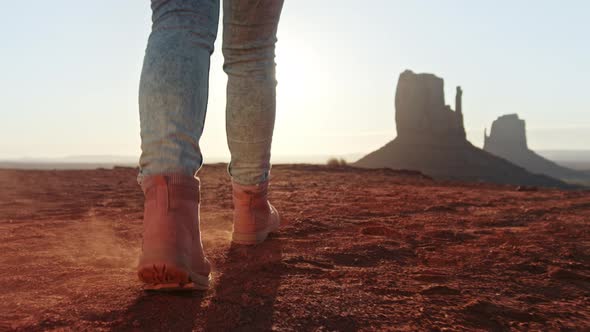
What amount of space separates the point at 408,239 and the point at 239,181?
25.0 inches

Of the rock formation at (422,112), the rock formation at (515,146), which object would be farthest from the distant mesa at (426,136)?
the rock formation at (515,146)

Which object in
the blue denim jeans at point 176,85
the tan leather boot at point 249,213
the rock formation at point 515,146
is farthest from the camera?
the rock formation at point 515,146

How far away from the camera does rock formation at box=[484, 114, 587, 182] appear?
78.2m

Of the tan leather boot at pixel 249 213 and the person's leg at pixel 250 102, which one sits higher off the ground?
the person's leg at pixel 250 102

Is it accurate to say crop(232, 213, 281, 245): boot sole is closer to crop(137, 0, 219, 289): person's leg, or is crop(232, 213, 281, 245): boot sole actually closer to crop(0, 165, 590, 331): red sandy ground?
crop(0, 165, 590, 331): red sandy ground

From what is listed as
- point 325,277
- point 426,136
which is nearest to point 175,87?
point 325,277

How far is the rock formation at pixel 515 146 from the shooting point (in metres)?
78.2

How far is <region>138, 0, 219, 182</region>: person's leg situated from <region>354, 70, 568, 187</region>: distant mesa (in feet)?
163

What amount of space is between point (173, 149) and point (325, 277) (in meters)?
0.46

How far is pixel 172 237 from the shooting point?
36.2 inches

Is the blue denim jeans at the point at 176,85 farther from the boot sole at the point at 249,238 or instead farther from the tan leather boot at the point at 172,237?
the boot sole at the point at 249,238

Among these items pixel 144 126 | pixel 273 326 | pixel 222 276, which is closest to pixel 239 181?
pixel 222 276

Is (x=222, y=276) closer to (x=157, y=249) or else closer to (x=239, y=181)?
(x=157, y=249)

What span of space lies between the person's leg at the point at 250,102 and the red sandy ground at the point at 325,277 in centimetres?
12
